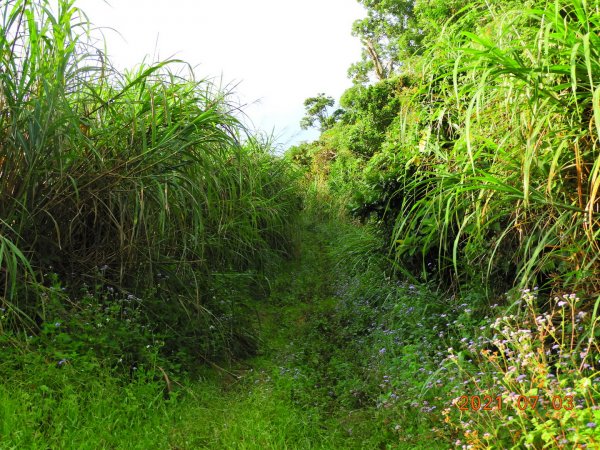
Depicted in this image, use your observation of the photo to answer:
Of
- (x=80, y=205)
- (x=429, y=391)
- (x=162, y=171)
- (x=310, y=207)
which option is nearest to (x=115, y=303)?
(x=80, y=205)

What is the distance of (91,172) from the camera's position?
3.61m

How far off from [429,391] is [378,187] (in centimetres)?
314

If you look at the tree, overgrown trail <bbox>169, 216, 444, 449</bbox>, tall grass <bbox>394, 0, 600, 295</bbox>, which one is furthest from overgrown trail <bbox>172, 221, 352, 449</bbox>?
the tree

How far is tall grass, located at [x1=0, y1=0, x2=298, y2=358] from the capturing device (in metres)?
3.31

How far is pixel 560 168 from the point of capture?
9.90 feet

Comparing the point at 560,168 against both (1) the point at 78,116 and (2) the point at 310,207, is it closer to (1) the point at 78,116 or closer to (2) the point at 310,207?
(1) the point at 78,116
